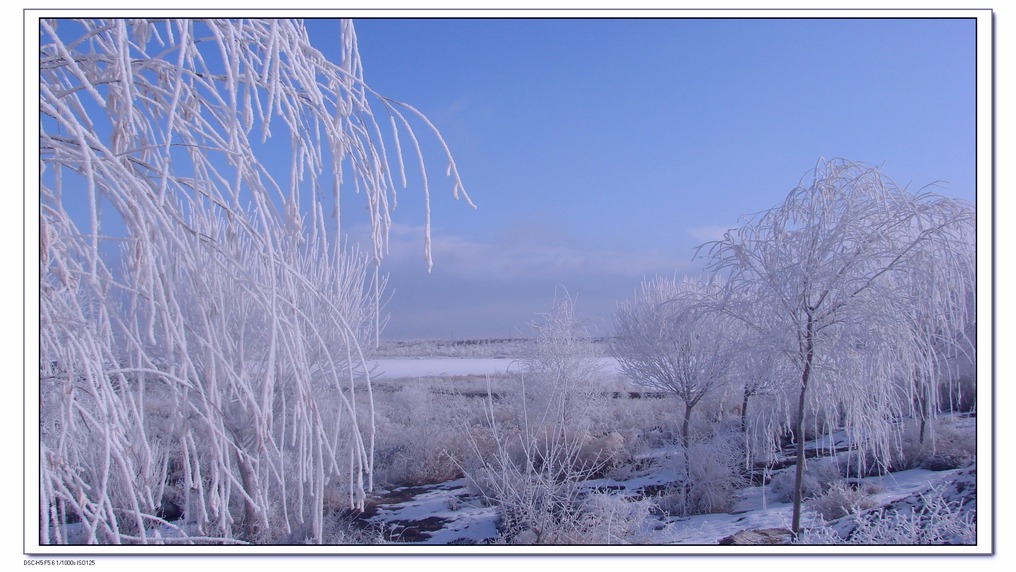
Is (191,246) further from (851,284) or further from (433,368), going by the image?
(433,368)

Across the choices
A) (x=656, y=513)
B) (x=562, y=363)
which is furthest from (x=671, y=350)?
(x=656, y=513)

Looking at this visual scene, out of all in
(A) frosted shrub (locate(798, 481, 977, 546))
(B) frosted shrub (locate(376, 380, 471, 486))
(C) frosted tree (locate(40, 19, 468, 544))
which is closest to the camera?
(C) frosted tree (locate(40, 19, 468, 544))

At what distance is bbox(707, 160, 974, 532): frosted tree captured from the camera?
5.72m

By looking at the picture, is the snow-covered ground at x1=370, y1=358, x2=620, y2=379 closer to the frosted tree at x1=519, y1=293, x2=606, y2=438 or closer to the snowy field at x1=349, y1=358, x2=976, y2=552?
the frosted tree at x1=519, y1=293, x2=606, y2=438

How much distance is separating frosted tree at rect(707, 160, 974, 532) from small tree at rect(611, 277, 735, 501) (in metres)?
4.52

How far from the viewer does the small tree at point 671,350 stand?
12492mm

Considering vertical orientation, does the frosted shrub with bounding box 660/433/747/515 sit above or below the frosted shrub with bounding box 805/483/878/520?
below

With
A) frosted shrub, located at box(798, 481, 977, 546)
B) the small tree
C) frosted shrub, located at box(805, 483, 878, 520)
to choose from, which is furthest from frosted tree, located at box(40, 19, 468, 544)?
the small tree

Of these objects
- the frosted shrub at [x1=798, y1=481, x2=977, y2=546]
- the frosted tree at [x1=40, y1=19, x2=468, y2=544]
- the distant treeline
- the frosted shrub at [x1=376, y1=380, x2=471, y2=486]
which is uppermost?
the frosted tree at [x1=40, y1=19, x2=468, y2=544]

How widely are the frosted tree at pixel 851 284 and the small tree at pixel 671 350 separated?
4.52 metres

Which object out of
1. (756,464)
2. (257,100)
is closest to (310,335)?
(257,100)

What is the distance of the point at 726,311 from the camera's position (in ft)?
24.5
